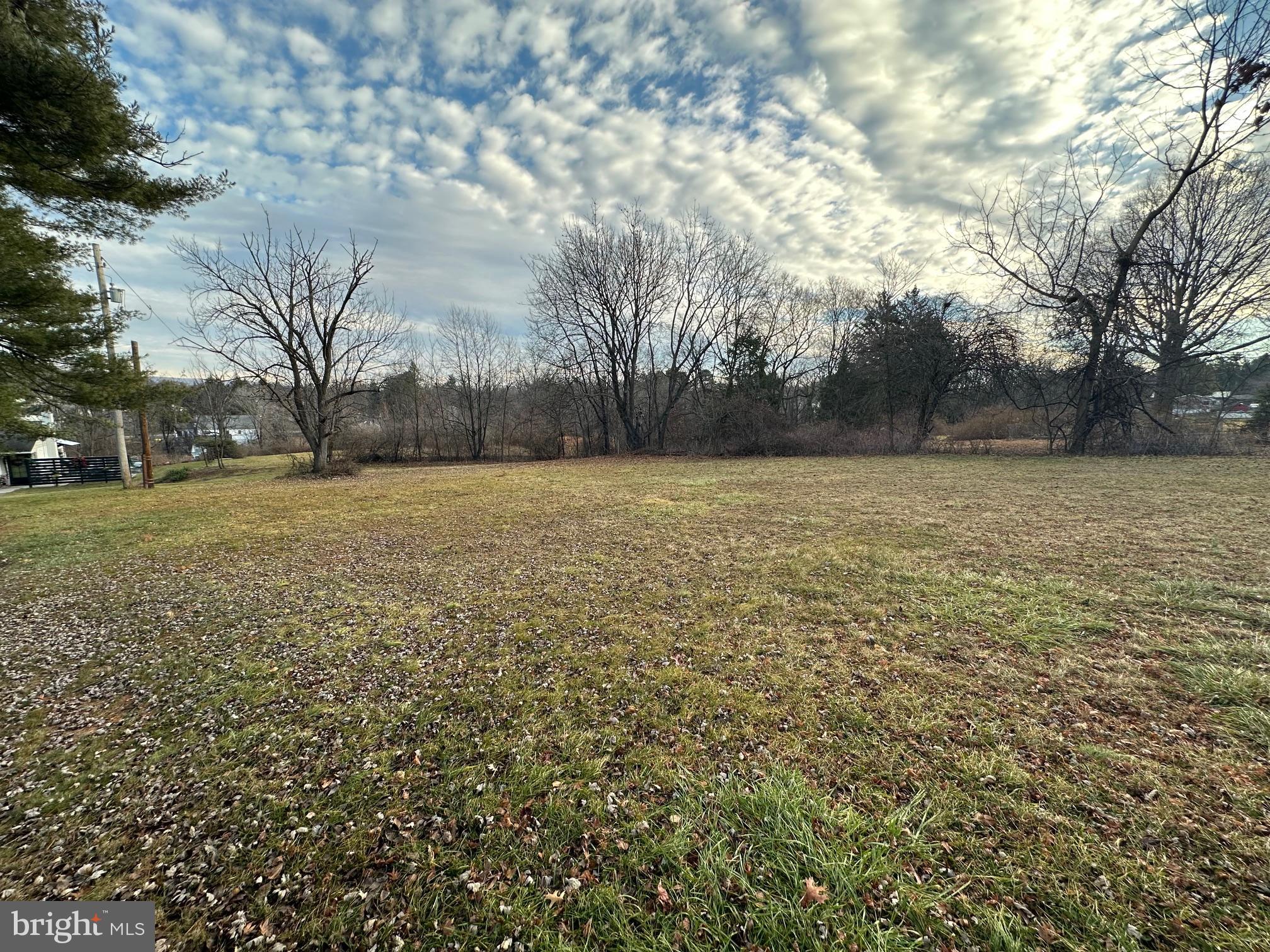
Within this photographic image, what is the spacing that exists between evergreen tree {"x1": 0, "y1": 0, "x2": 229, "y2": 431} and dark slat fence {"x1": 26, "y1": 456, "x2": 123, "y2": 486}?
19988 millimetres

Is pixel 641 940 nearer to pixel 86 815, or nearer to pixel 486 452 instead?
Answer: pixel 86 815

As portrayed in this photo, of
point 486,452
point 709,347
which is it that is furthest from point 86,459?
point 709,347

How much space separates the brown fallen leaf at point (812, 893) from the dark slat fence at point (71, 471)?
31319 millimetres

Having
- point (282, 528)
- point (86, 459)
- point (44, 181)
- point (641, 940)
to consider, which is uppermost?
point (44, 181)

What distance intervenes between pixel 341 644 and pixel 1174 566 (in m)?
8.85

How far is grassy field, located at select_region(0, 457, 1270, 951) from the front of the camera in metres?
1.70

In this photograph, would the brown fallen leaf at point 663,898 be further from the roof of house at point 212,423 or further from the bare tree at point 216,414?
the roof of house at point 212,423

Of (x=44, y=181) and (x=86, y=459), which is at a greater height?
(x=44, y=181)

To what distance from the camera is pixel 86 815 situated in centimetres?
215

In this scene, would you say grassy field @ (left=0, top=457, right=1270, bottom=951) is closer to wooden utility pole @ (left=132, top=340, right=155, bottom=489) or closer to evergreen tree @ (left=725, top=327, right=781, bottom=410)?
wooden utility pole @ (left=132, top=340, right=155, bottom=489)

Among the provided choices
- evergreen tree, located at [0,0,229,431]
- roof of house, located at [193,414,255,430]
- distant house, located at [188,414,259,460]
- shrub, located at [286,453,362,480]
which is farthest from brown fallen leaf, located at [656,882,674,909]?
roof of house, located at [193,414,255,430]

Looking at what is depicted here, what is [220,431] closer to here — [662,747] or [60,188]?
[60,188]

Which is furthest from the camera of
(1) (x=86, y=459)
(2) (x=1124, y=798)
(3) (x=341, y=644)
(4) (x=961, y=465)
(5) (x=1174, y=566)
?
(1) (x=86, y=459)

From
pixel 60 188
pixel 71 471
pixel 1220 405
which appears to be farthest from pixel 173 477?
pixel 1220 405
